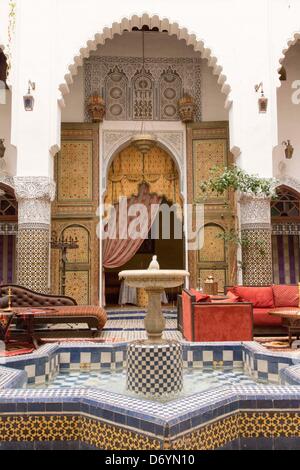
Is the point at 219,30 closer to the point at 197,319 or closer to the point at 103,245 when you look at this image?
the point at 103,245

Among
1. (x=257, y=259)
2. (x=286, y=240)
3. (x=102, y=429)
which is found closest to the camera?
(x=102, y=429)

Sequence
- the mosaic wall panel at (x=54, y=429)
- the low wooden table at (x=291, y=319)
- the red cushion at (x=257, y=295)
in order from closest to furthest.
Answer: the mosaic wall panel at (x=54, y=429), the low wooden table at (x=291, y=319), the red cushion at (x=257, y=295)

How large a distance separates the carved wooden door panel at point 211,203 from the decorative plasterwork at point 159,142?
0.18m

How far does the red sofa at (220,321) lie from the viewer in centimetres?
511

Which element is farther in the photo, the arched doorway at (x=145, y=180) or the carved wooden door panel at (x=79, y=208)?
the arched doorway at (x=145, y=180)

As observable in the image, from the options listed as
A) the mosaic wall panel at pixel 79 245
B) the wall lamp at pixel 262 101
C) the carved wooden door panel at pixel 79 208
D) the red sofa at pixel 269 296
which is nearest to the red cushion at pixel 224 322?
the red sofa at pixel 269 296

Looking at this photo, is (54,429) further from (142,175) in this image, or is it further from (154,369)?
(142,175)

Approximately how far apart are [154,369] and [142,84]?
Result: 7.10 m

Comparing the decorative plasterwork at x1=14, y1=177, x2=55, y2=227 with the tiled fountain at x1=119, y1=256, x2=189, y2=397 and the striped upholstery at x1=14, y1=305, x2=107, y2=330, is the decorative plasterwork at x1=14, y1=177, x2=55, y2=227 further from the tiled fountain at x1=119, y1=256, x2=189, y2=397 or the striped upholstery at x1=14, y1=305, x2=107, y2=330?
the tiled fountain at x1=119, y1=256, x2=189, y2=397

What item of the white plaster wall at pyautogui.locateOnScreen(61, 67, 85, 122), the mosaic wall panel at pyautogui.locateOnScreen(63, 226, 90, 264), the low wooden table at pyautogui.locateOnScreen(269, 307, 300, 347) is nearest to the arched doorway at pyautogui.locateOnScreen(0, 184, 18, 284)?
the mosaic wall panel at pyautogui.locateOnScreen(63, 226, 90, 264)

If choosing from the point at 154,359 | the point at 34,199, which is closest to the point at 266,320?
the point at 154,359

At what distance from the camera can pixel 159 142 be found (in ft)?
29.1

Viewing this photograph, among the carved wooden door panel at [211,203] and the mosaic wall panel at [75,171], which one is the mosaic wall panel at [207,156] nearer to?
the carved wooden door panel at [211,203]
